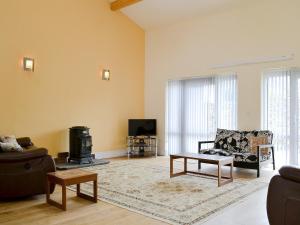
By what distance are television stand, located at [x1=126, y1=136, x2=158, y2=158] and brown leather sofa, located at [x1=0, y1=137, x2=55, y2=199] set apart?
12.6 ft

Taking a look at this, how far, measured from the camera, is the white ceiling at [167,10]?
6765 millimetres

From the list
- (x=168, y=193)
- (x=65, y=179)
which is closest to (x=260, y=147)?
(x=168, y=193)

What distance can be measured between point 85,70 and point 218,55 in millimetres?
3273

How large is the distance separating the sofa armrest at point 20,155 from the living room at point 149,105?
0.09 feet

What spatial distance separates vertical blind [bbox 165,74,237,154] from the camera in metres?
6.92

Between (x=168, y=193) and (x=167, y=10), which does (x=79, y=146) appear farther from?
(x=167, y=10)

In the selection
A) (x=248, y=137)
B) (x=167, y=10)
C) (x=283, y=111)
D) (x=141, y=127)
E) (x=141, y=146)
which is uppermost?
(x=167, y=10)

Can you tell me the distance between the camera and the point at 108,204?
3.80 meters

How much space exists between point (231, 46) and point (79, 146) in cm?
418

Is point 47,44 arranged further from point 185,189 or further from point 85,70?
point 185,189

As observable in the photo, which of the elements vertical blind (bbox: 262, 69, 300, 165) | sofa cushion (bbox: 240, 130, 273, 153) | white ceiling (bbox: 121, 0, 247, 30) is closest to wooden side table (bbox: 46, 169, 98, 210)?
sofa cushion (bbox: 240, 130, 273, 153)

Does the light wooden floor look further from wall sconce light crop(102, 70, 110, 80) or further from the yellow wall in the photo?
wall sconce light crop(102, 70, 110, 80)

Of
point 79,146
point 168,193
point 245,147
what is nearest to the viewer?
point 168,193

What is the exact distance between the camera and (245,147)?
237 inches
